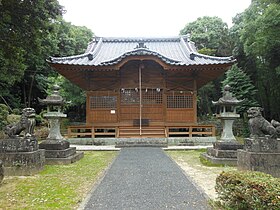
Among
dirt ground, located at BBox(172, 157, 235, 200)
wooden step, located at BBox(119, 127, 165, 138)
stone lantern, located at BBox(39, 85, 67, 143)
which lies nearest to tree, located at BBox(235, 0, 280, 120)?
Answer: wooden step, located at BBox(119, 127, 165, 138)

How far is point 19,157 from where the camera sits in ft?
22.5

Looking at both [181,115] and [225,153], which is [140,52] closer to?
[181,115]

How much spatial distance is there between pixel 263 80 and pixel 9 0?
21.5 meters

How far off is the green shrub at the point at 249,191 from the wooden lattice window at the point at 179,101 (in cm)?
1200

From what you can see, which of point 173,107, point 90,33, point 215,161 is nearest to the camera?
point 215,161

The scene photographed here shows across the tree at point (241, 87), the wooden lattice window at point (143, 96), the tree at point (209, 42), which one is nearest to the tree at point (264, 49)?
the tree at point (241, 87)

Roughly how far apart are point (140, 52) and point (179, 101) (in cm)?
386

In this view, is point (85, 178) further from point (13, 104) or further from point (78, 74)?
point (13, 104)

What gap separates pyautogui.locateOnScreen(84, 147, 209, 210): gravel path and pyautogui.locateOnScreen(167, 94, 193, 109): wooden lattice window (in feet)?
28.8

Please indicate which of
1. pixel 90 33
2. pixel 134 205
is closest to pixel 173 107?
A: pixel 134 205

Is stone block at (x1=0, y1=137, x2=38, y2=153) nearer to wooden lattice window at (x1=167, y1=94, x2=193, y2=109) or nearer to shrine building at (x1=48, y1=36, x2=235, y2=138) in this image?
shrine building at (x1=48, y1=36, x2=235, y2=138)

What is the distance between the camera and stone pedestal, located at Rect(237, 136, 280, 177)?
627 cm

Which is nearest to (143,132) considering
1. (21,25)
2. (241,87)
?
(21,25)

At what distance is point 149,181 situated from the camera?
19.9 feet
